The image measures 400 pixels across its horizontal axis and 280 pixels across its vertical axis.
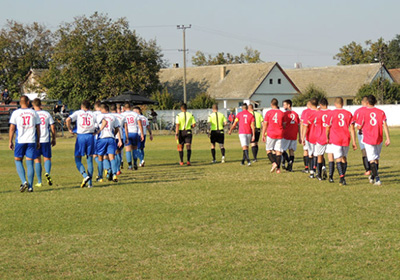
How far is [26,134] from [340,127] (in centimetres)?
703

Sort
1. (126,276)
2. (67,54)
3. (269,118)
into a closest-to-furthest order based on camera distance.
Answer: (126,276) → (269,118) → (67,54)

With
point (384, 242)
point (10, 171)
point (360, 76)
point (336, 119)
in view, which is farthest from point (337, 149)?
point (360, 76)

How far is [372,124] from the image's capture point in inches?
538

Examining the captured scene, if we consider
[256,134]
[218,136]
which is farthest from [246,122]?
[218,136]

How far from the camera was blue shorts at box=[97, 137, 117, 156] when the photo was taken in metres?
15.1

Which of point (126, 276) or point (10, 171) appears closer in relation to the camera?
point (126, 276)

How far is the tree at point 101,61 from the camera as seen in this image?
63438mm

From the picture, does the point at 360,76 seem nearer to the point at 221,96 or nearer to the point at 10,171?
the point at 221,96

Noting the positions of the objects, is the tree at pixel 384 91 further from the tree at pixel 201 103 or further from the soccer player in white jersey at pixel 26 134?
the soccer player in white jersey at pixel 26 134

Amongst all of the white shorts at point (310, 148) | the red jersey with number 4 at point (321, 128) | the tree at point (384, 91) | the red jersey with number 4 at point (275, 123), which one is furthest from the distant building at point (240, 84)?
the red jersey with number 4 at point (321, 128)

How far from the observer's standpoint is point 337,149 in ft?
45.7

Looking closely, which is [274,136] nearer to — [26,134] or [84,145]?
[84,145]

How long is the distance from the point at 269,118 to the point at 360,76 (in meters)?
69.8

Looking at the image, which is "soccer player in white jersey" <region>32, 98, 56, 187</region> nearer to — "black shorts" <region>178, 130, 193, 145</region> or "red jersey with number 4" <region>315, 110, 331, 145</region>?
"red jersey with number 4" <region>315, 110, 331, 145</region>
